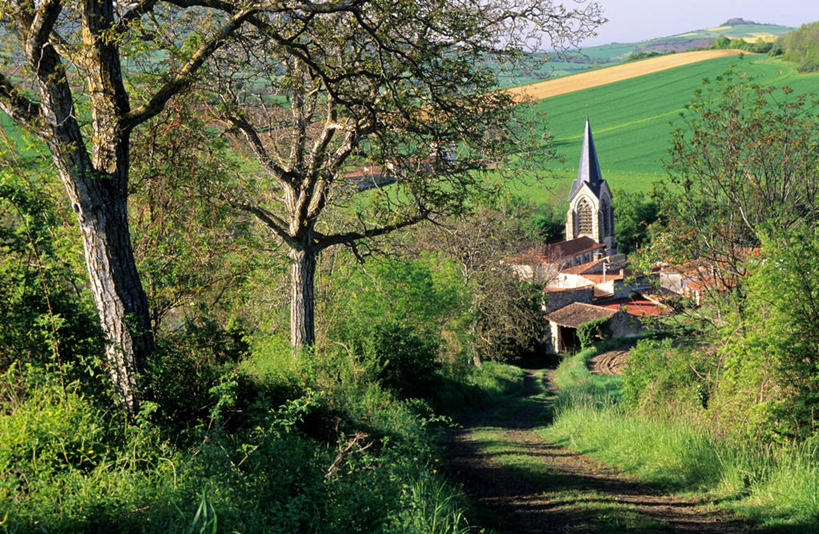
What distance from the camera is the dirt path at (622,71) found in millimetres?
99869

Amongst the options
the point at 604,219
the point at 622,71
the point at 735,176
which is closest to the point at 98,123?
the point at 735,176

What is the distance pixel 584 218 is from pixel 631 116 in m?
18.2

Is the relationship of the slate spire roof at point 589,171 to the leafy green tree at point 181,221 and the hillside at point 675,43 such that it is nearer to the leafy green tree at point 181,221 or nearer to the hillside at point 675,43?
the hillside at point 675,43

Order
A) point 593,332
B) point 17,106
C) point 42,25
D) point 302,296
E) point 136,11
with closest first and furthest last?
point 42,25, point 17,106, point 136,11, point 302,296, point 593,332

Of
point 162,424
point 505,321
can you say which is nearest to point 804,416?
point 162,424

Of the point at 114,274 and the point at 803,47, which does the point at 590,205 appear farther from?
the point at 114,274

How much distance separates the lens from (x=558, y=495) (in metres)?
8.71

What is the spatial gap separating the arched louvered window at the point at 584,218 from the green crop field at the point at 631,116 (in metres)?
4.38

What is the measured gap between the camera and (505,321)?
4006 centimetres

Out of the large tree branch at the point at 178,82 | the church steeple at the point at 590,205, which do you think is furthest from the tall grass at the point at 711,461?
the church steeple at the point at 590,205

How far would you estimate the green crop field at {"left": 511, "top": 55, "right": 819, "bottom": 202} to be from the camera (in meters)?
88.6

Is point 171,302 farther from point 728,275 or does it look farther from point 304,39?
point 728,275

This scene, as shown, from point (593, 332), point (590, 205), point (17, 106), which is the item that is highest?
point (17, 106)

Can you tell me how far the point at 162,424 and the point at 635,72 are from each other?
110052mm
